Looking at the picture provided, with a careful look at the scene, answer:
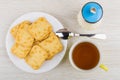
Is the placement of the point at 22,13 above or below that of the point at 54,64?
above

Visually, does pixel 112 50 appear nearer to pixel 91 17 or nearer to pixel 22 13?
pixel 91 17

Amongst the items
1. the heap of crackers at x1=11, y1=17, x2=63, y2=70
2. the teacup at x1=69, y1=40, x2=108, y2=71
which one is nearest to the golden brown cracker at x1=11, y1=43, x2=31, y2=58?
the heap of crackers at x1=11, y1=17, x2=63, y2=70

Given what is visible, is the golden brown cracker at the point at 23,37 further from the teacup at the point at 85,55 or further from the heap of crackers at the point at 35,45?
the teacup at the point at 85,55

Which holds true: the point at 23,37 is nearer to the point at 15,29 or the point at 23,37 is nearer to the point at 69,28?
the point at 15,29

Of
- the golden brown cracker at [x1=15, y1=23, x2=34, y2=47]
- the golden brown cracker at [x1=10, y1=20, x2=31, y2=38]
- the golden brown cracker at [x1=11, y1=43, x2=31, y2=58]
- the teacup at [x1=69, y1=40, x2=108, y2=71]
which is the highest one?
the golden brown cracker at [x1=10, y1=20, x2=31, y2=38]

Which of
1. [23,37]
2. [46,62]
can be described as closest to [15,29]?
[23,37]

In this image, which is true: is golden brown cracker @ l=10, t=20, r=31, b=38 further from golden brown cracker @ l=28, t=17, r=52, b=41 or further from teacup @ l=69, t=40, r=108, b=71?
teacup @ l=69, t=40, r=108, b=71

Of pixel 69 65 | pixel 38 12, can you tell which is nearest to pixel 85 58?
pixel 69 65
